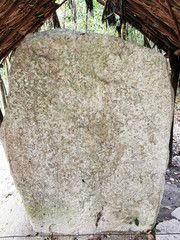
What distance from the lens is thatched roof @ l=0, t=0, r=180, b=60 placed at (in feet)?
4.20

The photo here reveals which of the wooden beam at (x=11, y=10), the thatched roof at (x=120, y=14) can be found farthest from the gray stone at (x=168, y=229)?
the wooden beam at (x=11, y=10)

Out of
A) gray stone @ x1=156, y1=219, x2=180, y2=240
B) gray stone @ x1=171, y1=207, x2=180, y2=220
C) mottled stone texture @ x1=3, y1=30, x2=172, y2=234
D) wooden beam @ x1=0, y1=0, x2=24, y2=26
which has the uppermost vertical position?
wooden beam @ x1=0, y1=0, x2=24, y2=26

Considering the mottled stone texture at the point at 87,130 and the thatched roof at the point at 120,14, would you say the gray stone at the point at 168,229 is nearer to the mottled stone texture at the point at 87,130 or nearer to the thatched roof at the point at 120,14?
the mottled stone texture at the point at 87,130

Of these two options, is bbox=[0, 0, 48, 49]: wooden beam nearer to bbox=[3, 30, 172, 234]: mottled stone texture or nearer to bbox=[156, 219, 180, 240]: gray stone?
bbox=[3, 30, 172, 234]: mottled stone texture

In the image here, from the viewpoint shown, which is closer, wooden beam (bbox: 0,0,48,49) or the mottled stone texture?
the mottled stone texture

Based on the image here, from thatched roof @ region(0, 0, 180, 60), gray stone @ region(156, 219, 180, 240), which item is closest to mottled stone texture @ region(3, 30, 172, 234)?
gray stone @ region(156, 219, 180, 240)

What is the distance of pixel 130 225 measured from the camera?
66.7 inches

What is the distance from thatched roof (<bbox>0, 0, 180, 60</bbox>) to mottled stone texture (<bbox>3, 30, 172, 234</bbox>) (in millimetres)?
243

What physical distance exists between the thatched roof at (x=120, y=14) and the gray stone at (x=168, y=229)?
167 centimetres

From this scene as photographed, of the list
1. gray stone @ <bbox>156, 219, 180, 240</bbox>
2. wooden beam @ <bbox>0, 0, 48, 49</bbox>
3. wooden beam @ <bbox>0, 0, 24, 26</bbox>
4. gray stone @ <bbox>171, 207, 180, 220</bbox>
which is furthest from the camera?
gray stone @ <bbox>171, 207, 180, 220</bbox>

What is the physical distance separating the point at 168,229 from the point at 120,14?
72.6 inches

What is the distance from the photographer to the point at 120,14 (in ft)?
4.69

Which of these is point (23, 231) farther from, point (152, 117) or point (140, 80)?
point (140, 80)

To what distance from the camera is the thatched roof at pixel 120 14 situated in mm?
1279
